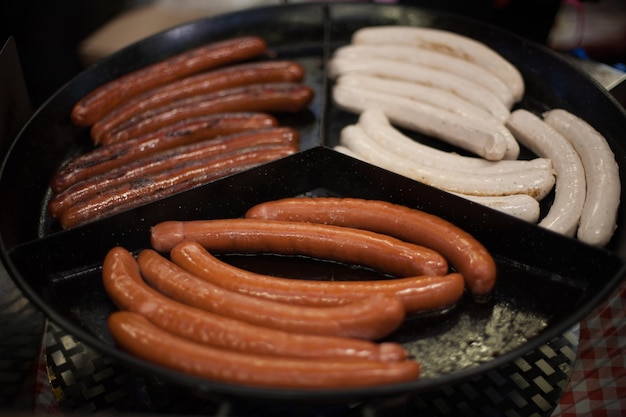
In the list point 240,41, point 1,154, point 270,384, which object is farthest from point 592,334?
point 1,154

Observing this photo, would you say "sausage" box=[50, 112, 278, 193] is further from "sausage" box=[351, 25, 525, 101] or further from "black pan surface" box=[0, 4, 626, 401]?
"sausage" box=[351, 25, 525, 101]

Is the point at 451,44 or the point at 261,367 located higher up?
the point at 451,44

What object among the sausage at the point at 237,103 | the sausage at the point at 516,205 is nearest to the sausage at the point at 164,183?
the sausage at the point at 237,103

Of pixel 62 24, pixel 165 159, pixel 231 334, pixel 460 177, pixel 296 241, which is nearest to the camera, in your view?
pixel 231 334

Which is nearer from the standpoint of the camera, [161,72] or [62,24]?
[161,72]

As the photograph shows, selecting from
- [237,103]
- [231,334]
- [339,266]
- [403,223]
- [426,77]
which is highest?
[426,77]

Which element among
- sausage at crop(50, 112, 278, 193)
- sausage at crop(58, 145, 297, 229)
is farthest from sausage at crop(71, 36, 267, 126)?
sausage at crop(58, 145, 297, 229)

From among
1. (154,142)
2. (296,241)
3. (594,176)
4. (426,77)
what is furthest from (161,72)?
(594,176)

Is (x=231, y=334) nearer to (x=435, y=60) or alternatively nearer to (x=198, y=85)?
(x=198, y=85)
